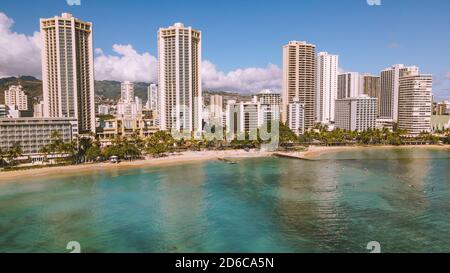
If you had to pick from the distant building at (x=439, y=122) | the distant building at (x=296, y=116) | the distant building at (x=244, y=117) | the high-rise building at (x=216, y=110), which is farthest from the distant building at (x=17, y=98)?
the distant building at (x=439, y=122)

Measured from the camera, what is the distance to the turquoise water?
613 centimetres

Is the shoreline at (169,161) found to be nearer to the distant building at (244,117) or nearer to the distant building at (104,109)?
the distant building at (244,117)

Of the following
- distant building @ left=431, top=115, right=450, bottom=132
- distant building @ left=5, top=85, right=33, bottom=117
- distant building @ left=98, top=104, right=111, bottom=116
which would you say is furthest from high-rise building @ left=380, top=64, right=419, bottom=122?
distant building @ left=5, top=85, right=33, bottom=117

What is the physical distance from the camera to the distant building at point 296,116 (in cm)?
3000

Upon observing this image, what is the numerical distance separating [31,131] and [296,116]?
2089cm

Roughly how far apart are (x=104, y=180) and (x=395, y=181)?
10.8 m

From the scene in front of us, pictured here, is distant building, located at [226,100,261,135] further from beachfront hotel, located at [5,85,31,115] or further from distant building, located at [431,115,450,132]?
distant building, located at [431,115,450,132]

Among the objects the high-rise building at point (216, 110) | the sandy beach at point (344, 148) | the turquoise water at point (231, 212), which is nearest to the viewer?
the turquoise water at point (231, 212)

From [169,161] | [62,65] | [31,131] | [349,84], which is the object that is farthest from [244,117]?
[349,84]

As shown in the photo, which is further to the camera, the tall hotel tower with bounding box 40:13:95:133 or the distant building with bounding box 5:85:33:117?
the distant building with bounding box 5:85:33:117

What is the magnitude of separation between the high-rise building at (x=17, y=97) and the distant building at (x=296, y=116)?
23.4 m


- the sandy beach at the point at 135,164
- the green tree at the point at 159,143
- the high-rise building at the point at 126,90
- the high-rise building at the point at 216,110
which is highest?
the high-rise building at the point at 126,90

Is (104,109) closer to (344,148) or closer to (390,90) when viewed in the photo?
(344,148)

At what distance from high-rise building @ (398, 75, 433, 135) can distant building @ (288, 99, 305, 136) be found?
30.9 feet
